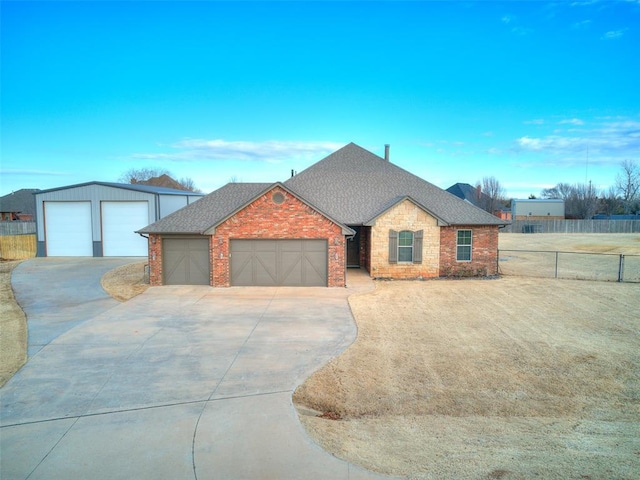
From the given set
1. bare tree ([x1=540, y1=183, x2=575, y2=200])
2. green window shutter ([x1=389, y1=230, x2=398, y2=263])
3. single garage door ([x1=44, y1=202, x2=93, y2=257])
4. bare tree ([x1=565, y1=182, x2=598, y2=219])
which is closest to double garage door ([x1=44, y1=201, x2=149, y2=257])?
single garage door ([x1=44, y1=202, x2=93, y2=257])

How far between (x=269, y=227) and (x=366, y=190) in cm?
775

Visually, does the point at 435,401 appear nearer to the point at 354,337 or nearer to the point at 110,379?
the point at 354,337

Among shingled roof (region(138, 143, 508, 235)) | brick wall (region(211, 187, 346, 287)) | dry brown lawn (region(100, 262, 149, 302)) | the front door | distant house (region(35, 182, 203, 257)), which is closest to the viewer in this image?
dry brown lawn (region(100, 262, 149, 302))

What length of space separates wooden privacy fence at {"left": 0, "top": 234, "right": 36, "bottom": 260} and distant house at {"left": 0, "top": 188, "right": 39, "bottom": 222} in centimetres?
2992

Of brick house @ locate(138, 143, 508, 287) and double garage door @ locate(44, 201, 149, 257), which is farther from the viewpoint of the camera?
double garage door @ locate(44, 201, 149, 257)

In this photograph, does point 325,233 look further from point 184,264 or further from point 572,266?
point 572,266

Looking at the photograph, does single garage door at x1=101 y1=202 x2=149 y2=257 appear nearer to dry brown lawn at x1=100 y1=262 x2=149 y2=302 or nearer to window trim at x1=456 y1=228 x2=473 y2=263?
dry brown lawn at x1=100 y1=262 x2=149 y2=302

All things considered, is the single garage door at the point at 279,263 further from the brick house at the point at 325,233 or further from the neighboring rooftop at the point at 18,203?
the neighboring rooftop at the point at 18,203

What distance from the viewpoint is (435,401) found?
822 centimetres

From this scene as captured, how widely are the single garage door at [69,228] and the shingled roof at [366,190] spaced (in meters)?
14.5

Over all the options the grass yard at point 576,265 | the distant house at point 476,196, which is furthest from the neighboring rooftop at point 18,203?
the distant house at point 476,196

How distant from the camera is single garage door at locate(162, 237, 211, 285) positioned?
1930 centimetres

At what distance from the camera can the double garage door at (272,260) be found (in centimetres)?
1911

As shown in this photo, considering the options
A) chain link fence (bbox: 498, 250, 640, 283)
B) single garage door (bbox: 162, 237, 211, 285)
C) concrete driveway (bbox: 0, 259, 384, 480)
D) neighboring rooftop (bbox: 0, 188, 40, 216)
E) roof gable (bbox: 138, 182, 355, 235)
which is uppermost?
neighboring rooftop (bbox: 0, 188, 40, 216)
